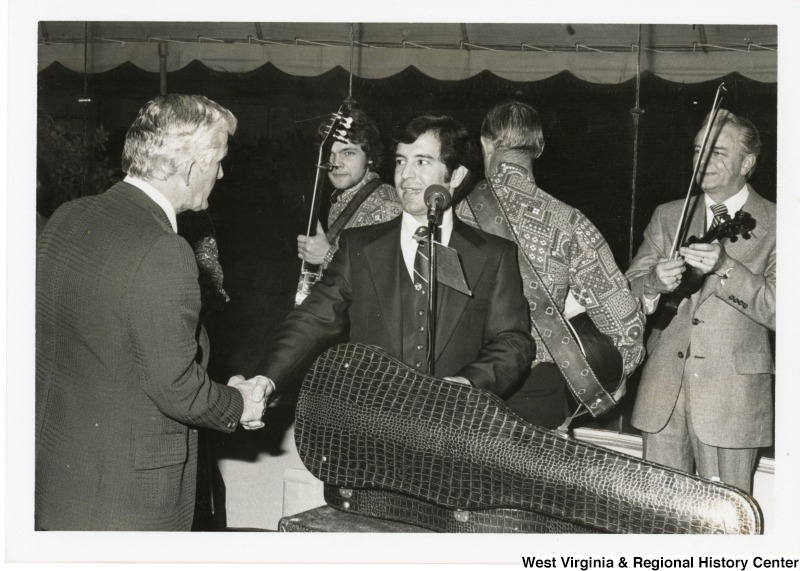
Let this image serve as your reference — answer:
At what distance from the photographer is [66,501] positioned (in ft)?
8.54

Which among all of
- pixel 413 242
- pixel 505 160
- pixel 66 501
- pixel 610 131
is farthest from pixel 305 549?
pixel 610 131

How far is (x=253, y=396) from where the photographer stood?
2.88 meters

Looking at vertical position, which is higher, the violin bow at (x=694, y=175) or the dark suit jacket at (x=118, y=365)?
the violin bow at (x=694, y=175)

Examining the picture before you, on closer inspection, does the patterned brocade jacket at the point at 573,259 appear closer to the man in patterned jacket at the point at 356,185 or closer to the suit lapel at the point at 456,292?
the suit lapel at the point at 456,292

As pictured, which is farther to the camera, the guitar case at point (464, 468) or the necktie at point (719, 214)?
the necktie at point (719, 214)

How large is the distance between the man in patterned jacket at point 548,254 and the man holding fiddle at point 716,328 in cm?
12

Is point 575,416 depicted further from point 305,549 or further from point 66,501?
point 66,501

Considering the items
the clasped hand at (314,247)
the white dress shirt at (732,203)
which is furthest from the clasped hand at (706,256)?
the clasped hand at (314,247)

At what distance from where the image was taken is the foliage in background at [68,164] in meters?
3.17

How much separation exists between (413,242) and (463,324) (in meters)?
0.33

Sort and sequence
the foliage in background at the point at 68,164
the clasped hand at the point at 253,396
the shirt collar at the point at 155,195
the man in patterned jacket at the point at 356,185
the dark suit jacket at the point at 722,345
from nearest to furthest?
1. the shirt collar at the point at 155,195
2. the clasped hand at the point at 253,396
3. the dark suit jacket at the point at 722,345
4. the foliage in background at the point at 68,164
5. the man in patterned jacket at the point at 356,185

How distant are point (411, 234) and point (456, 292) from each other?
Answer: 255mm

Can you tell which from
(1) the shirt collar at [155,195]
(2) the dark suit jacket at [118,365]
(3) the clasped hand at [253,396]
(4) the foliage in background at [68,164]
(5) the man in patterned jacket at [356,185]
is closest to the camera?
(2) the dark suit jacket at [118,365]

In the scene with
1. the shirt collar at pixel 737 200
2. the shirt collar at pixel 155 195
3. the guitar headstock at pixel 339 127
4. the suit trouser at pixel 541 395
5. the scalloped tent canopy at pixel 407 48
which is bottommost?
the suit trouser at pixel 541 395
